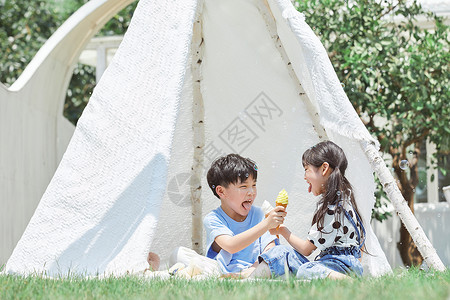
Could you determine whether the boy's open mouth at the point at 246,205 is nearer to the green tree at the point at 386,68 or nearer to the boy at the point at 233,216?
the boy at the point at 233,216

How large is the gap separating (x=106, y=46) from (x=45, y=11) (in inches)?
146

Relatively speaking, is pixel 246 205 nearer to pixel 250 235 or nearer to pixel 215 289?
pixel 250 235

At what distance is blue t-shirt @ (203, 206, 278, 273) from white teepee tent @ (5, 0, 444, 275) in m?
0.38

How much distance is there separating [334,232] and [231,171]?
0.82 metres

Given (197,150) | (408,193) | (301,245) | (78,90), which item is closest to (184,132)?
(197,150)

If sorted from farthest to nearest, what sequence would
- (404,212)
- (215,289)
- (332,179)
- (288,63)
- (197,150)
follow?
(197,150) → (288,63) → (404,212) → (332,179) → (215,289)

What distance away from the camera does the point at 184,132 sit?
14.3 feet

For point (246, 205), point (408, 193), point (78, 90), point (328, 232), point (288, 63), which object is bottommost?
point (78, 90)

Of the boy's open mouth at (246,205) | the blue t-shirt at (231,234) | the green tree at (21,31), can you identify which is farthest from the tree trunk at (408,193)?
the green tree at (21,31)

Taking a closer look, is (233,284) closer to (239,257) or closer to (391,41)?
(239,257)

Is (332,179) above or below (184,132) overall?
above

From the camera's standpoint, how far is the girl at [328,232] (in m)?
2.98

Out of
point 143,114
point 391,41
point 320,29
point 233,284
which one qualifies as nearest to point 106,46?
point 320,29

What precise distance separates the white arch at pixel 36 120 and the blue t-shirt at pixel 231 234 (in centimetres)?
160
